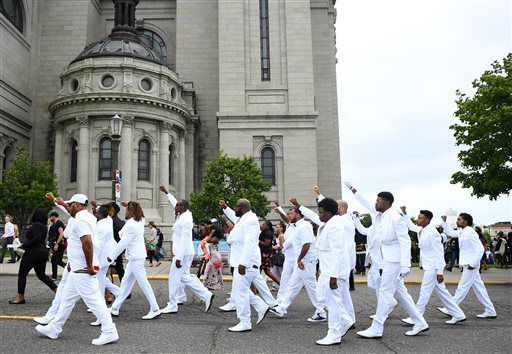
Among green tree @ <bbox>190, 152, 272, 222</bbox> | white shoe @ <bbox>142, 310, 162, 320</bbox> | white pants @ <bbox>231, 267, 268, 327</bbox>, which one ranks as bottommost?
white shoe @ <bbox>142, 310, 162, 320</bbox>

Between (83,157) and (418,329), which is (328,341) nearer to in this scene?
(418,329)

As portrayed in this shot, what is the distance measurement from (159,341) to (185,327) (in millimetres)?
1018

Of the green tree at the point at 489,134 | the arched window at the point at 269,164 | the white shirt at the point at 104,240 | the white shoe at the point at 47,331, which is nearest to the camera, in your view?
the white shoe at the point at 47,331

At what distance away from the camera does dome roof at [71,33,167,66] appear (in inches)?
1280

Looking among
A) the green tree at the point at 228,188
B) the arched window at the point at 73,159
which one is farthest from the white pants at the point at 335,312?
the arched window at the point at 73,159

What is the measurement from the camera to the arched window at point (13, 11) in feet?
115

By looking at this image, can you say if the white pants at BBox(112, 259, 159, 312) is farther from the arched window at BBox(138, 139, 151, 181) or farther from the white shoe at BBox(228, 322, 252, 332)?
the arched window at BBox(138, 139, 151, 181)

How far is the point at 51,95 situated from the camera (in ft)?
125

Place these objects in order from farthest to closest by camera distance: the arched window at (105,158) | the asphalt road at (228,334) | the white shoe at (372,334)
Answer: the arched window at (105,158), the white shoe at (372,334), the asphalt road at (228,334)

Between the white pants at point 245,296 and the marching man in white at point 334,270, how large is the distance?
1.18 m

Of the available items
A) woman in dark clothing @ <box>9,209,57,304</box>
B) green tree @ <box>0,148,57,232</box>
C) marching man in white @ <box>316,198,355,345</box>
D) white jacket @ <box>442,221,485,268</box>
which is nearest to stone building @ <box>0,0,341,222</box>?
green tree @ <box>0,148,57,232</box>

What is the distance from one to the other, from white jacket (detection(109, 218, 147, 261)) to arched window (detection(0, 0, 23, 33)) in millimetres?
33000

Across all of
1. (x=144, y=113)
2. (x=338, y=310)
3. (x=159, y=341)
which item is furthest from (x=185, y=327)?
(x=144, y=113)

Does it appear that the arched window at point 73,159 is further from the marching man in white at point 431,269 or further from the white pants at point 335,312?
the white pants at point 335,312
